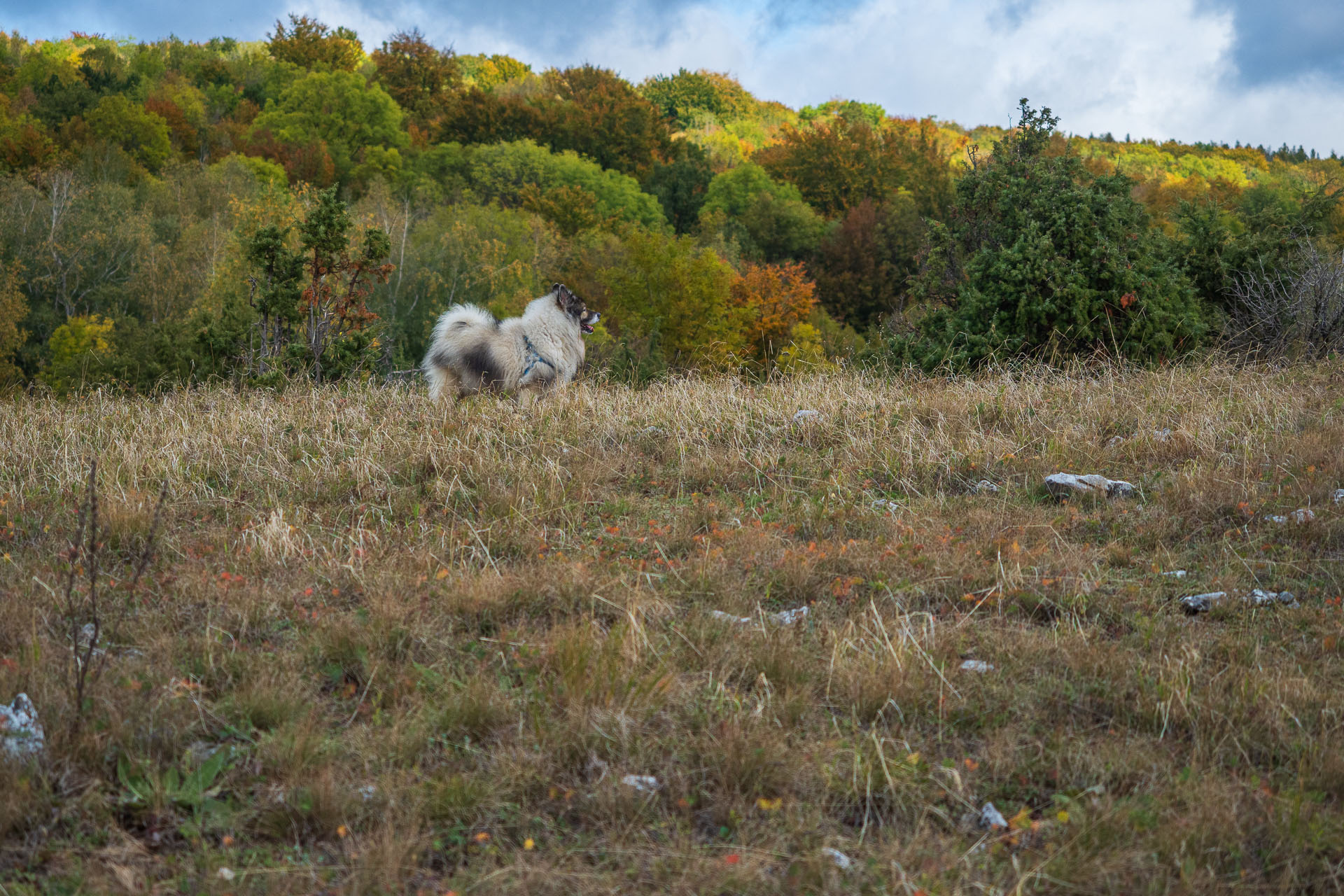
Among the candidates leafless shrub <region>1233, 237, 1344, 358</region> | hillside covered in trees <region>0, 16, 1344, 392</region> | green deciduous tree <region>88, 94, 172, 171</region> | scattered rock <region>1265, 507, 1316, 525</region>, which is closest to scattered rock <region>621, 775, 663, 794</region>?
scattered rock <region>1265, 507, 1316, 525</region>

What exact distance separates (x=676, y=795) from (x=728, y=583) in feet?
5.46

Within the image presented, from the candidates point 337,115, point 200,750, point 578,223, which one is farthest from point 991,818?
point 337,115

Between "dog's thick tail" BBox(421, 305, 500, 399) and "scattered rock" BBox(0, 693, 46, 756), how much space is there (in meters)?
6.73

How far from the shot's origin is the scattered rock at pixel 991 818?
271cm

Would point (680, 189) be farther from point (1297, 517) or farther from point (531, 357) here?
point (1297, 517)

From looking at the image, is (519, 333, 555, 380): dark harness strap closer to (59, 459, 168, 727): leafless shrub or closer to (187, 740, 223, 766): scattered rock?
(59, 459, 168, 727): leafless shrub

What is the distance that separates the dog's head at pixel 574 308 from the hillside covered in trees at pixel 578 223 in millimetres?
2697

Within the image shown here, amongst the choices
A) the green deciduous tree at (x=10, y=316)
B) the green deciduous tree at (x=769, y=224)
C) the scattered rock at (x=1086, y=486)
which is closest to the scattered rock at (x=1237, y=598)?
the scattered rock at (x=1086, y=486)

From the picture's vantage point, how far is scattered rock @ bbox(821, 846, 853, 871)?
2.51m

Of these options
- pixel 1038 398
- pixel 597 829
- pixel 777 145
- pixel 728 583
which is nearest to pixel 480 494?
pixel 728 583

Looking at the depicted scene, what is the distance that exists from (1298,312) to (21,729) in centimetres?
1502

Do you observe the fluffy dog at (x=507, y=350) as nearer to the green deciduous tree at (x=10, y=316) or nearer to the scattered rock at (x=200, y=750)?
the scattered rock at (x=200, y=750)

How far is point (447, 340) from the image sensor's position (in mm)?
9820

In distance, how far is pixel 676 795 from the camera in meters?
2.83
